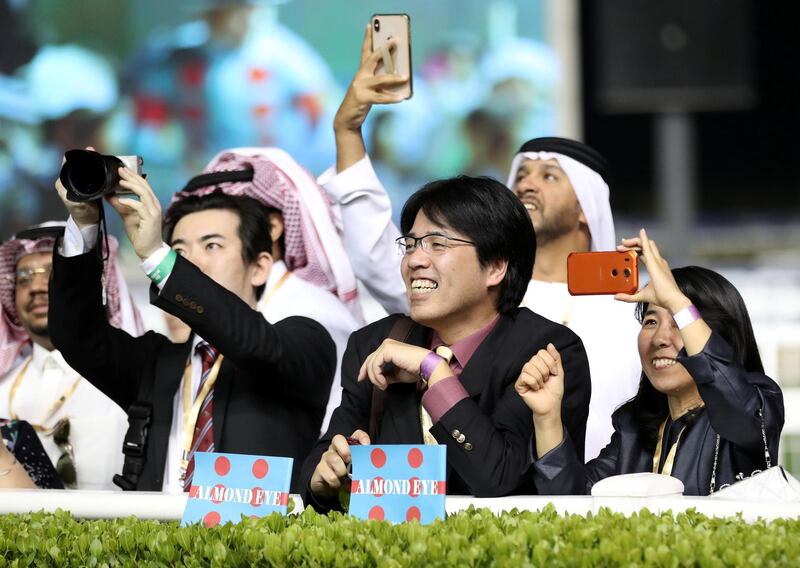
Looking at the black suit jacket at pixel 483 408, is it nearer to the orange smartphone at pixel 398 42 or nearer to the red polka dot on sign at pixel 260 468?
the red polka dot on sign at pixel 260 468

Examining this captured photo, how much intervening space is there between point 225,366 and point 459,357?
813 millimetres

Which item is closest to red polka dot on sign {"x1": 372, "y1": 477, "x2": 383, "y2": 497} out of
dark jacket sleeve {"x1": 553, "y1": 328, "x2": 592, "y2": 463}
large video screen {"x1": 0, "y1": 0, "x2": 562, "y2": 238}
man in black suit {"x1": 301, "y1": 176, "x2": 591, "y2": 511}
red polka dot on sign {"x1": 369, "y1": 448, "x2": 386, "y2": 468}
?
red polka dot on sign {"x1": 369, "y1": 448, "x2": 386, "y2": 468}

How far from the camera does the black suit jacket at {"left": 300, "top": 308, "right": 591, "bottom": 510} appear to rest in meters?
3.00

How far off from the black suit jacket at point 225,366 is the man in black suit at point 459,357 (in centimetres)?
30

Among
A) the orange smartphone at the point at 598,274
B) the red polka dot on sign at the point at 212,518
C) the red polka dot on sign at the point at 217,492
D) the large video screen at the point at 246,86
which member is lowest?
the red polka dot on sign at the point at 212,518

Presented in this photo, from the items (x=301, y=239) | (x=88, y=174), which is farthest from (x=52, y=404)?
(x=88, y=174)

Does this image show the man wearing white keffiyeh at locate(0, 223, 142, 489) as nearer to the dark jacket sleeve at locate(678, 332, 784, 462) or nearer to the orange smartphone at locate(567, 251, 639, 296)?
the orange smartphone at locate(567, 251, 639, 296)

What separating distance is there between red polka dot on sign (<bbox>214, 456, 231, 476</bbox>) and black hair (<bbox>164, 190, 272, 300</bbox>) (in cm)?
112

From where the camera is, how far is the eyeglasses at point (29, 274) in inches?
186

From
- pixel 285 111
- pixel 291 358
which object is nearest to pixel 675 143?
pixel 285 111

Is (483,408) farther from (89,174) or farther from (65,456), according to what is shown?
(65,456)

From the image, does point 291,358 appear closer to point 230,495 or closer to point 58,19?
point 230,495

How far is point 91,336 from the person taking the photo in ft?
12.3

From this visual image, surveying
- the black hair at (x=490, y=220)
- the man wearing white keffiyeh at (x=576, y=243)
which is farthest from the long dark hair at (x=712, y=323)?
the man wearing white keffiyeh at (x=576, y=243)
